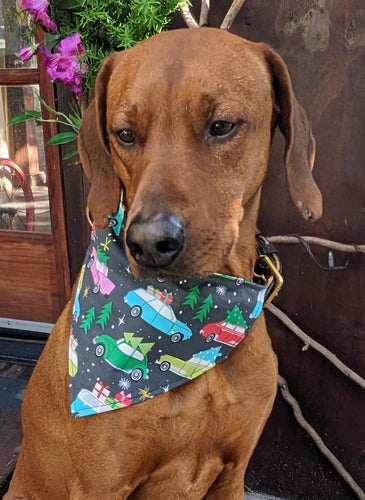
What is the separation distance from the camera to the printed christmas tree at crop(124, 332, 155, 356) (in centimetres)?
176

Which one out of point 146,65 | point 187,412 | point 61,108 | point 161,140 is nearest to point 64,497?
point 187,412

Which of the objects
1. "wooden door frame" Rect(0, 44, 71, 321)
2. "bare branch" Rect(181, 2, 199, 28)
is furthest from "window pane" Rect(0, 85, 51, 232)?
"bare branch" Rect(181, 2, 199, 28)

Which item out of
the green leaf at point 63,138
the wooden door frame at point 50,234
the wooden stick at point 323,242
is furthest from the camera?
the wooden door frame at point 50,234

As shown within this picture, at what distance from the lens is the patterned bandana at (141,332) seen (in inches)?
69.0

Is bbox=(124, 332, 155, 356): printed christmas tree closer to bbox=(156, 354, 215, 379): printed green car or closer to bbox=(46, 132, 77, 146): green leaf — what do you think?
bbox=(156, 354, 215, 379): printed green car

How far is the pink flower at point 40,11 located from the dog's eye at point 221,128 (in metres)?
1.10

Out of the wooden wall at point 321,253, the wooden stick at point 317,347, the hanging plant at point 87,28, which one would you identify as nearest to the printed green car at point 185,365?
the wooden stick at point 317,347

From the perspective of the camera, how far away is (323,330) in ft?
8.82

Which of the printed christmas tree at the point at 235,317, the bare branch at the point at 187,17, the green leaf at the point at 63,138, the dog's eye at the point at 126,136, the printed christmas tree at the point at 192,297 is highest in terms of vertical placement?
the bare branch at the point at 187,17

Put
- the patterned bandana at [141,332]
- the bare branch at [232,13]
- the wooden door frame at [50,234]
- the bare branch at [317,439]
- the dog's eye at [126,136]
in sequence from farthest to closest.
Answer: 1. the wooden door frame at [50,234]
2. the bare branch at [317,439]
3. the bare branch at [232,13]
4. the patterned bandana at [141,332]
5. the dog's eye at [126,136]

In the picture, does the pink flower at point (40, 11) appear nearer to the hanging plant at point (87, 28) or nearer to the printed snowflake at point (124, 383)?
the hanging plant at point (87, 28)

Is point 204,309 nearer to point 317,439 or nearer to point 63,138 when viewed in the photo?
point 63,138

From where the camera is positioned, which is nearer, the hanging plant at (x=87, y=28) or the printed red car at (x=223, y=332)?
the printed red car at (x=223, y=332)

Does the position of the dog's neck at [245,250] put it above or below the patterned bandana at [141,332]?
above
